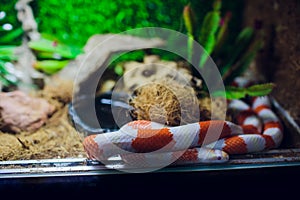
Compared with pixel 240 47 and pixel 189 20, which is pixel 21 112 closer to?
pixel 189 20

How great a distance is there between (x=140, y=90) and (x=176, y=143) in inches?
24.9

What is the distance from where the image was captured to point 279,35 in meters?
3.18

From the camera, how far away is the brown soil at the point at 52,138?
2172mm

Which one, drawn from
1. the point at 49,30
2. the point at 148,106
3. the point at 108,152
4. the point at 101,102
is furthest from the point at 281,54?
the point at 49,30

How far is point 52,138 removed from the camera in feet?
8.24

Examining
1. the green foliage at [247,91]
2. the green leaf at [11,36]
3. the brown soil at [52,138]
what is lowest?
the brown soil at [52,138]

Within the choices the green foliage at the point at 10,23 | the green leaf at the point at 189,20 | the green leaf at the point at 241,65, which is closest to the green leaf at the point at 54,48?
the green foliage at the point at 10,23

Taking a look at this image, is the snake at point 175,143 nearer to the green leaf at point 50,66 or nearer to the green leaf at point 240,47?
the green leaf at point 240,47

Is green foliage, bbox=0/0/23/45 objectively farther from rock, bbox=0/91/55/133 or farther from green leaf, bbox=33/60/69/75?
rock, bbox=0/91/55/133

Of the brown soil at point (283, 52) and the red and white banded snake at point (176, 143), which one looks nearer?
the red and white banded snake at point (176, 143)

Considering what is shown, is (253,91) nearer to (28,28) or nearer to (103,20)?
(103,20)

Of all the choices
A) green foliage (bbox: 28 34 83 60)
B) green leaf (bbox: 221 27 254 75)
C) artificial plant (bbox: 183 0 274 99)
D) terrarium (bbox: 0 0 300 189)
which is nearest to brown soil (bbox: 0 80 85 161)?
terrarium (bbox: 0 0 300 189)

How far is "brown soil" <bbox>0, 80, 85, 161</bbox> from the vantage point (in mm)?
2172

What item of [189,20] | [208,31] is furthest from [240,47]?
[189,20]
